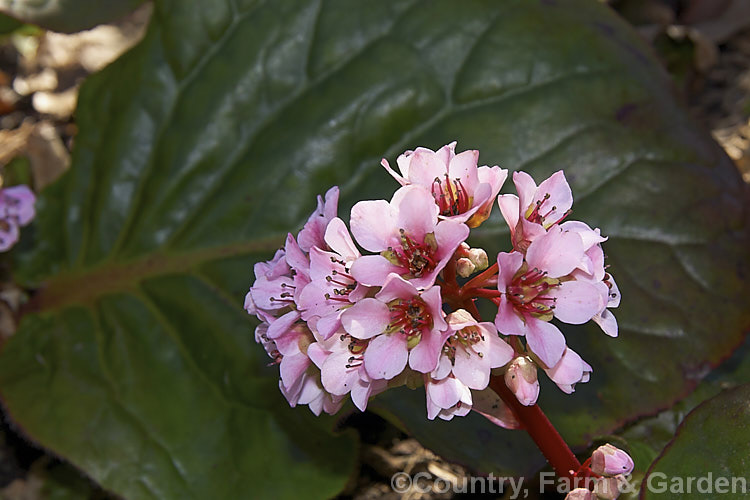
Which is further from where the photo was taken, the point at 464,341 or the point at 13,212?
the point at 13,212

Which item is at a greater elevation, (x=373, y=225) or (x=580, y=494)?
(x=373, y=225)

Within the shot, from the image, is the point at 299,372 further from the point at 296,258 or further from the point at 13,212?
the point at 13,212

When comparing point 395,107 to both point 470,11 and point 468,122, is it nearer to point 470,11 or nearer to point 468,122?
point 468,122

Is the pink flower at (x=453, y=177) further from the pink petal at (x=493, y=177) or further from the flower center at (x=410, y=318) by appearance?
the flower center at (x=410, y=318)

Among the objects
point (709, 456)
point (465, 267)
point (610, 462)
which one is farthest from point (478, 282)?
point (709, 456)

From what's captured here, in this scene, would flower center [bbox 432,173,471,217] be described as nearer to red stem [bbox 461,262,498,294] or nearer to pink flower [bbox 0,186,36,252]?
red stem [bbox 461,262,498,294]

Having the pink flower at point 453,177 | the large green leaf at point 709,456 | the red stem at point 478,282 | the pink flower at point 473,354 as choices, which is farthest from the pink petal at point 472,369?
the large green leaf at point 709,456

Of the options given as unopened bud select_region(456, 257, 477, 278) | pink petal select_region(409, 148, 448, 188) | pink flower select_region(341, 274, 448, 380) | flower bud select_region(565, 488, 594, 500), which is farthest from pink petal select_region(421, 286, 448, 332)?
flower bud select_region(565, 488, 594, 500)
